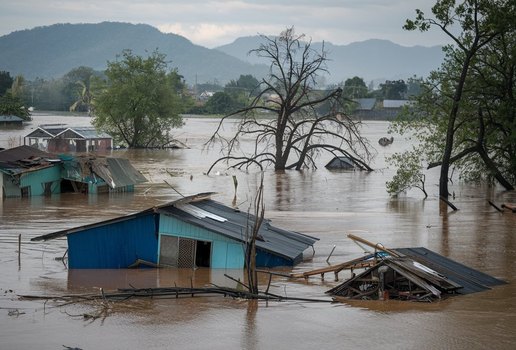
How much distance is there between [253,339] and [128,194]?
2487 centimetres

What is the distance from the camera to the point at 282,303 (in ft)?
63.4

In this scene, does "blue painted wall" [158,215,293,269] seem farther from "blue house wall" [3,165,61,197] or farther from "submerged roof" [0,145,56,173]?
"submerged roof" [0,145,56,173]

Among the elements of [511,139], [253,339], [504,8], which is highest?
[504,8]

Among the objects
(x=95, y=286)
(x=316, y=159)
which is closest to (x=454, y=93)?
(x=95, y=286)

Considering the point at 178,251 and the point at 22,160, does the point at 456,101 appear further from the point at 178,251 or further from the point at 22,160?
the point at 22,160

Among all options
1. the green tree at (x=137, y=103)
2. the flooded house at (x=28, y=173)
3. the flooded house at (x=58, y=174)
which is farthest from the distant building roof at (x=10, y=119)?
the flooded house at (x=28, y=173)

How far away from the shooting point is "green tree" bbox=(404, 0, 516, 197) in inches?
1390

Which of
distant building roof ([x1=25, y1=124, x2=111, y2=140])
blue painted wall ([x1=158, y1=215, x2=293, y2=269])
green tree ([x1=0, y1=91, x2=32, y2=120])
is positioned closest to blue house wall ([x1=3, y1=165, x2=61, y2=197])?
blue painted wall ([x1=158, y1=215, x2=293, y2=269])

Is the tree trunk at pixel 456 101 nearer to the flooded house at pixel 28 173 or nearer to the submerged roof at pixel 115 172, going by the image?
the submerged roof at pixel 115 172

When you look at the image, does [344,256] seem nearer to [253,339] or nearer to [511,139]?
[253,339]

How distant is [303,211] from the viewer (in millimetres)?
36250

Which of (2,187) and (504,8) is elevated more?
(504,8)

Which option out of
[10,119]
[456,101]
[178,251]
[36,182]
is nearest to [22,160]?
[36,182]

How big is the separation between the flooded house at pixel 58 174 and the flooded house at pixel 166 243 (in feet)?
56.1
